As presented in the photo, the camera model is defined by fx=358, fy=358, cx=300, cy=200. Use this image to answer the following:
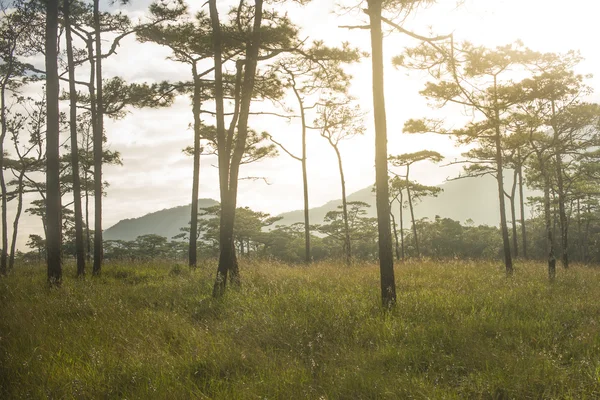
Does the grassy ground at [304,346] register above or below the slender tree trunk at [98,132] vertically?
below

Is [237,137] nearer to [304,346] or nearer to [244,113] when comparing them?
[244,113]

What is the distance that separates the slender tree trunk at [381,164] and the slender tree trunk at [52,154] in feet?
27.6

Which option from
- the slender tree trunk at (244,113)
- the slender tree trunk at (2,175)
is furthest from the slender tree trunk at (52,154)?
the slender tree trunk at (2,175)

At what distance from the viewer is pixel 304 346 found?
14.7ft

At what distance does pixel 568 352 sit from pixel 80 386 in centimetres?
536

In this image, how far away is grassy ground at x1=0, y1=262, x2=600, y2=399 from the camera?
11.5ft

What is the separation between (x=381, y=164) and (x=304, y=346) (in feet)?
12.5

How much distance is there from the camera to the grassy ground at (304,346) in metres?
3.51

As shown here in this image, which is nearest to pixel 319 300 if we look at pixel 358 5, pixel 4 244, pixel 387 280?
pixel 387 280

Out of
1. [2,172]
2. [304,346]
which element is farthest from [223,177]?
[2,172]

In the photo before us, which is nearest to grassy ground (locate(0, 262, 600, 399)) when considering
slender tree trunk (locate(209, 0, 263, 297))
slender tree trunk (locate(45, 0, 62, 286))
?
slender tree trunk (locate(209, 0, 263, 297))

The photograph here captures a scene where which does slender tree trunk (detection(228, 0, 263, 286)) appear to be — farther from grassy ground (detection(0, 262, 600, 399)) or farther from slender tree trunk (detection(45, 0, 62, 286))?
slender tree trunk (detection(45, 0, 62, 286))

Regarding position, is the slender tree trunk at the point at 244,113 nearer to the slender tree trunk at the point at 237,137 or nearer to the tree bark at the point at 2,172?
the slender tree trunk at the point at 237,137

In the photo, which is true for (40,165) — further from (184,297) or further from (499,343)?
(499,343)
